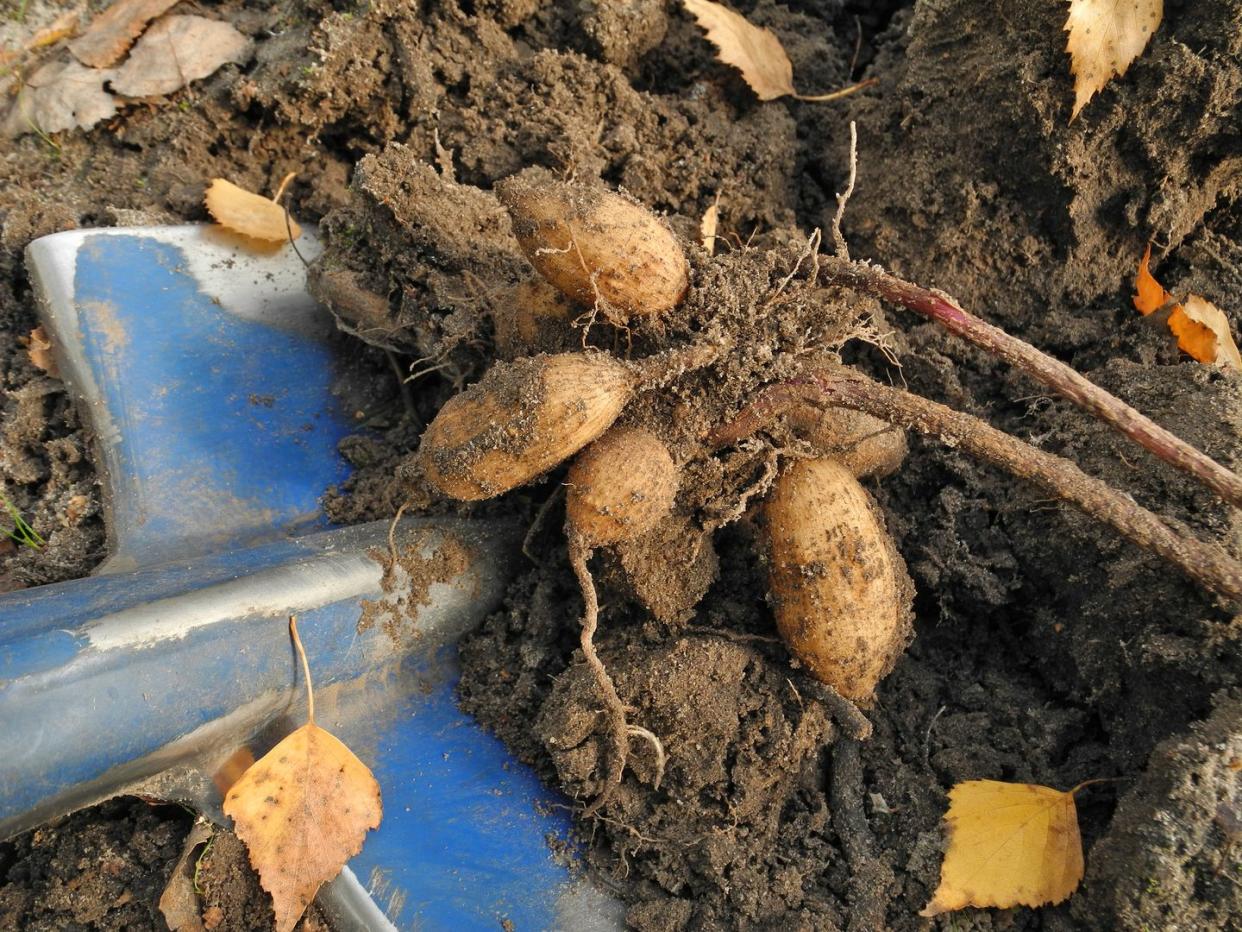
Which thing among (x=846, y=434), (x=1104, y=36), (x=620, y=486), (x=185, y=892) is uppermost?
(x=1104, y=36)

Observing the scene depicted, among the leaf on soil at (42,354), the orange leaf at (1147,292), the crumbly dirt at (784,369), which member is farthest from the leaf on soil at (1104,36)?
the leaf on soil at (42,354)

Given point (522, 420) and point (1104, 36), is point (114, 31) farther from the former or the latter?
point (1104, 36)

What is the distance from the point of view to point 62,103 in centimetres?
198

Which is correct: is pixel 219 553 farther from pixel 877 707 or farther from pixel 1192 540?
pixel 1192 540

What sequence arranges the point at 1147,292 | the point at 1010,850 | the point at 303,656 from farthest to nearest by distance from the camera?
the point at 1147,292 → the point at 303,656 → the point at 1010,850

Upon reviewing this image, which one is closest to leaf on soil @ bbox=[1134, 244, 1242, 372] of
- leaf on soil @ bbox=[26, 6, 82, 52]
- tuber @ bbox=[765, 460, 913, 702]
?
tuber @ bbox=[765, 460, 913, 702]

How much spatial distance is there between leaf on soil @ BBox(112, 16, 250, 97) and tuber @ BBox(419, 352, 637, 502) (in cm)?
126

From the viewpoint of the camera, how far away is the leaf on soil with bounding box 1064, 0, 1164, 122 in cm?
146

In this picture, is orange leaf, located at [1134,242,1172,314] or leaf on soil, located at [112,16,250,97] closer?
orange leaf, located at [1134,242,1172,314]

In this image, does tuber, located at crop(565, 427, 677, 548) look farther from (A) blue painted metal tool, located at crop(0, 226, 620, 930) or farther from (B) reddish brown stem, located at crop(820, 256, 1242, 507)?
(B) reddish brown stem, located at crop(820, 256, 1242, 507)

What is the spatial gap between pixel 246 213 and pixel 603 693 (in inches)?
50.4

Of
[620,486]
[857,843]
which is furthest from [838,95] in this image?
[857,843]

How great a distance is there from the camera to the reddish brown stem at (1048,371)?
3.93 ft

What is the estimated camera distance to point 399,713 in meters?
1.47
